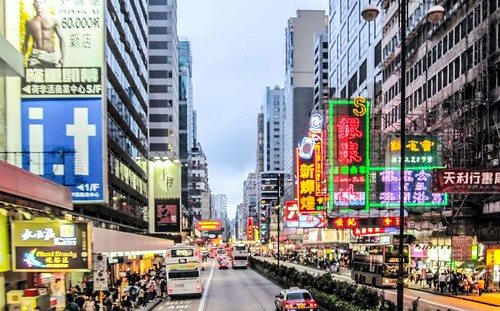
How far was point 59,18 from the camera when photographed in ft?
72.7

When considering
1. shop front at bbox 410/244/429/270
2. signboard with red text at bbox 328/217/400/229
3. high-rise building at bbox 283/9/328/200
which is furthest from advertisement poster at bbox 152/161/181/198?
high-rise building at bbox 283/9/328/200

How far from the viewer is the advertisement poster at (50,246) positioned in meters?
16.8

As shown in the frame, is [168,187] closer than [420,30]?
Yes

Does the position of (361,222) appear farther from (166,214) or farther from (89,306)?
(89,306)

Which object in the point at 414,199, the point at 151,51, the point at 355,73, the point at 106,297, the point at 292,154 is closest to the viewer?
the point at 106,297

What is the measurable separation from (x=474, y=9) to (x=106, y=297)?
35.5m

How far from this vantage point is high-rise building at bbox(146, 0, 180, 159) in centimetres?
10106

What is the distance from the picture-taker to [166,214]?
149ft

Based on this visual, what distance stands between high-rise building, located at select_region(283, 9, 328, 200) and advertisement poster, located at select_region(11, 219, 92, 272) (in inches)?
5956

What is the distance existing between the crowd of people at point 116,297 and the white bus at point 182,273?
1.48m

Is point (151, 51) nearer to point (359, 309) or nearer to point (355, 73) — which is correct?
point (355, 73)

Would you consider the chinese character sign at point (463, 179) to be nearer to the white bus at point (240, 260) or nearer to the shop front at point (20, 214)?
the shop front at point (20, 214)

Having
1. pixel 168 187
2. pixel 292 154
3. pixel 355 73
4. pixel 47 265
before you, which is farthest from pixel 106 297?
pixel 292 154

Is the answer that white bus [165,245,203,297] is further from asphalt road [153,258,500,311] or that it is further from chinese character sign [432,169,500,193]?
chinese character sign [432,169,500,193]
